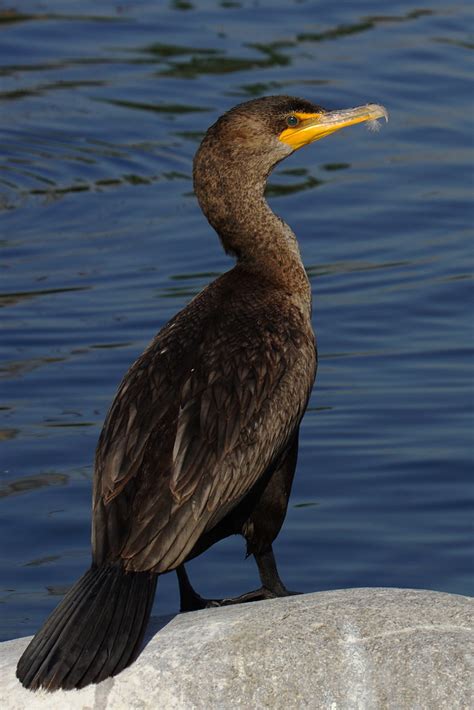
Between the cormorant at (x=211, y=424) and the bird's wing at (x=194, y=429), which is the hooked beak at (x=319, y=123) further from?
the bird's wing at (x=194, y=429)

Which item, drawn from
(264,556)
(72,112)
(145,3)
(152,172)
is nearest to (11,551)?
(264,556)

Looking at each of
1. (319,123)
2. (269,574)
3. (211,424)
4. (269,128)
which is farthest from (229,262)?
(211,424)

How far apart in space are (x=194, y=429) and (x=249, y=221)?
1178mm

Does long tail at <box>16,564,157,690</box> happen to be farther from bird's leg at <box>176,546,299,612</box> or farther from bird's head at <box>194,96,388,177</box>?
bird's head at <box>194,96,388,177</box>

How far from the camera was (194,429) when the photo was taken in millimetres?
6031

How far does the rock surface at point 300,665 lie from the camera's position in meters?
5.31

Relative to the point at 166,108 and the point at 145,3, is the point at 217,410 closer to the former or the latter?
the point at 166,108

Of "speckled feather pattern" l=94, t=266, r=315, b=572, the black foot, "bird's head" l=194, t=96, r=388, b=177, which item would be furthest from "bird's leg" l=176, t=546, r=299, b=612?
"bird's head" l=194, t=96, r=388, b=177

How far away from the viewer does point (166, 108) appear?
13781 mm

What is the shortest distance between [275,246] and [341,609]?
178 centimetres

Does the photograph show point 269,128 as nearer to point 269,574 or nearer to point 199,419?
point 199,419

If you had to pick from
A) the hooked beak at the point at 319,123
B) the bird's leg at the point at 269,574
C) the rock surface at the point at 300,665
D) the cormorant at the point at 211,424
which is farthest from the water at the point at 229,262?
the rock surface at the point at 300,665

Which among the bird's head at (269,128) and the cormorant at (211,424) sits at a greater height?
the bird's head at (269,128)

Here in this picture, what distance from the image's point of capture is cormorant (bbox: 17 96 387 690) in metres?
5.48
